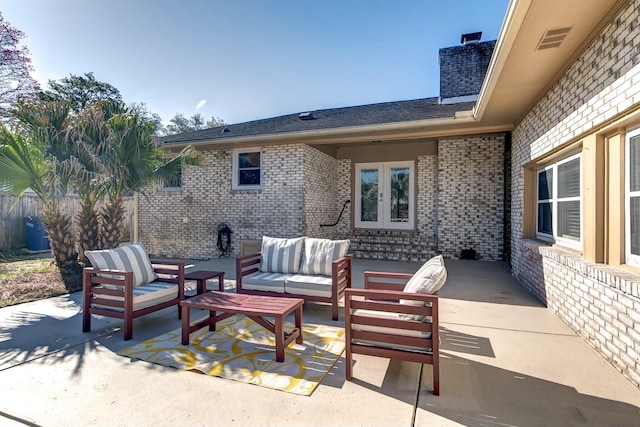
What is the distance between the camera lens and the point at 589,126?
344 centimetres

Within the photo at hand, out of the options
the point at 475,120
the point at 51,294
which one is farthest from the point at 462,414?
the point at 51,294

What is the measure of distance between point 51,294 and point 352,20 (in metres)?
9.49

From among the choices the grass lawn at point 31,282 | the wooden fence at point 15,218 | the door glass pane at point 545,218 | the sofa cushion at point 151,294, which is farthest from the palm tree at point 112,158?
the door glass pane at point 545,218

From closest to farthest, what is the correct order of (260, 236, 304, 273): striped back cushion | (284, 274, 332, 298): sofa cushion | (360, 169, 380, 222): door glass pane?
(284, 274, 332, 298): sofa cushion < (260, 236, 304, 273): striped back cushion < (360, 169, 380, 222): door glass pane

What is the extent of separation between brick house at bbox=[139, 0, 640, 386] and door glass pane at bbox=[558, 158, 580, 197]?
40mm

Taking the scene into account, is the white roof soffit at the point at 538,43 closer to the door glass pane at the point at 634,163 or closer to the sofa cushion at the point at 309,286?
the door glass pane at the point at 634,163

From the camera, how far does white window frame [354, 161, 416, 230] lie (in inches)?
393

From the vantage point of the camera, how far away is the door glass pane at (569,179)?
167 inches

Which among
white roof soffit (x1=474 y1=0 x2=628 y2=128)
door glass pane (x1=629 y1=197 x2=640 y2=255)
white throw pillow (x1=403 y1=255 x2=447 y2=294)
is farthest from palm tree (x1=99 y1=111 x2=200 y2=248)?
door glass pane (x1=629 y1=197 x2=640 y2=255)

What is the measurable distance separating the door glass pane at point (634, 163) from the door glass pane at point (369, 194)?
295 inches

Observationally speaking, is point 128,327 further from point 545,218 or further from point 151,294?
point 545,218

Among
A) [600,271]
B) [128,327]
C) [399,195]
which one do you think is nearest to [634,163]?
[600,271]

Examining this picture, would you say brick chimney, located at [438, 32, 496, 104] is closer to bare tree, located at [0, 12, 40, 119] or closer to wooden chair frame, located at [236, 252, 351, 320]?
wooden chair frame, located at [236, 252, 351, 320]

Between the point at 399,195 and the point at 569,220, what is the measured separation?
5.79 m
